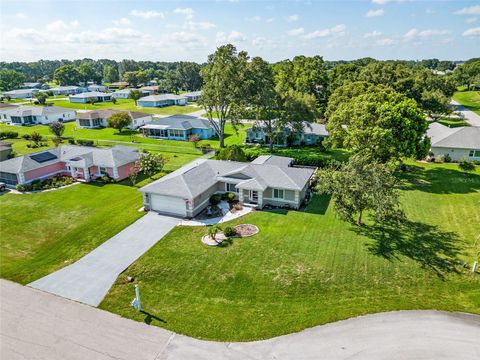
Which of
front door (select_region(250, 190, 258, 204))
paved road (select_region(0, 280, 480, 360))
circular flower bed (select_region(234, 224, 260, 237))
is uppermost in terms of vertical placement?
front door (select_region(250, 190, 258, 204))

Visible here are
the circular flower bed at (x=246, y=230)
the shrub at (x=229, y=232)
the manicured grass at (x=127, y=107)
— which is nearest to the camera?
the shrub at (x=229, y=232)

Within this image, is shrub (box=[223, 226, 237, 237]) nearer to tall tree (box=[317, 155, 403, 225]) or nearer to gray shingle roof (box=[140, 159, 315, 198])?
gray shingle roof (box=[140, 159, 315, 198])

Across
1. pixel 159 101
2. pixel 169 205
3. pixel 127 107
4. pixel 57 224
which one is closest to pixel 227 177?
pixel 169 205

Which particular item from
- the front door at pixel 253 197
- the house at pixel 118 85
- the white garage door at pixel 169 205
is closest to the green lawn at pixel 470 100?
the front door at pixel 253 197

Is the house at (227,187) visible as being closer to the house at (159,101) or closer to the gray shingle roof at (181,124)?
the gray shingle roof at (181,124)

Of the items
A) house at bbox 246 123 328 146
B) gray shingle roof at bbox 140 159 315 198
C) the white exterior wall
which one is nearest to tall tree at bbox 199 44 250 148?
house at bbox 246 123 328 146
